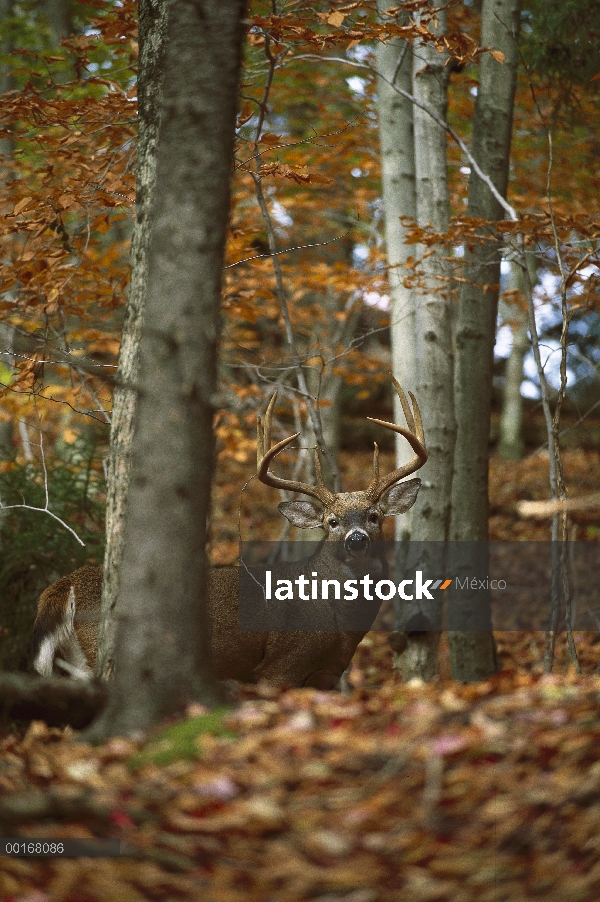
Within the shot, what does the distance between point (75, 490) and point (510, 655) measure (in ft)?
14.9

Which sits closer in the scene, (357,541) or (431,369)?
(357,541)

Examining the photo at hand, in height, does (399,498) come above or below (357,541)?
above

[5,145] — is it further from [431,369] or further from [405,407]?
[405,407]

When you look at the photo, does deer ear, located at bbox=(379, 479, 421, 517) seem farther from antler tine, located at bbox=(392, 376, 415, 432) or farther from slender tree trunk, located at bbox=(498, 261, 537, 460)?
slender tree trunk, located at bbox=(498, 261, 537, 460)

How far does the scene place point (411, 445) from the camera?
6.16m

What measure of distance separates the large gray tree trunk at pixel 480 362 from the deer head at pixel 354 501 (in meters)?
0.77

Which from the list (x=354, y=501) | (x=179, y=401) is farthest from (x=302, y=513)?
(x=179, y=401)

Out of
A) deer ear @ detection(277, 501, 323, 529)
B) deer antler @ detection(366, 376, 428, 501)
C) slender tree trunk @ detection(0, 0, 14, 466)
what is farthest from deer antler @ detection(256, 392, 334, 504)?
slender tree trunk @ detection(0, 0, 14, 466)

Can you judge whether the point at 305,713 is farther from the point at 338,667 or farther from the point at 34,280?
the point at 34,280

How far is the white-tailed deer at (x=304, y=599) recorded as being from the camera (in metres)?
5.50

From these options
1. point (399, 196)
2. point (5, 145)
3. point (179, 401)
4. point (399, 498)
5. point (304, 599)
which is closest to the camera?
point (179, 401)

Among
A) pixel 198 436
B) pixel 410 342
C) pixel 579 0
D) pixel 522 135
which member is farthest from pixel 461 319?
pixel 522 135

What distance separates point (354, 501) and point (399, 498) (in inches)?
14.5

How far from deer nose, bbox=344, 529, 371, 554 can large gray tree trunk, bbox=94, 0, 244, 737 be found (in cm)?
311
